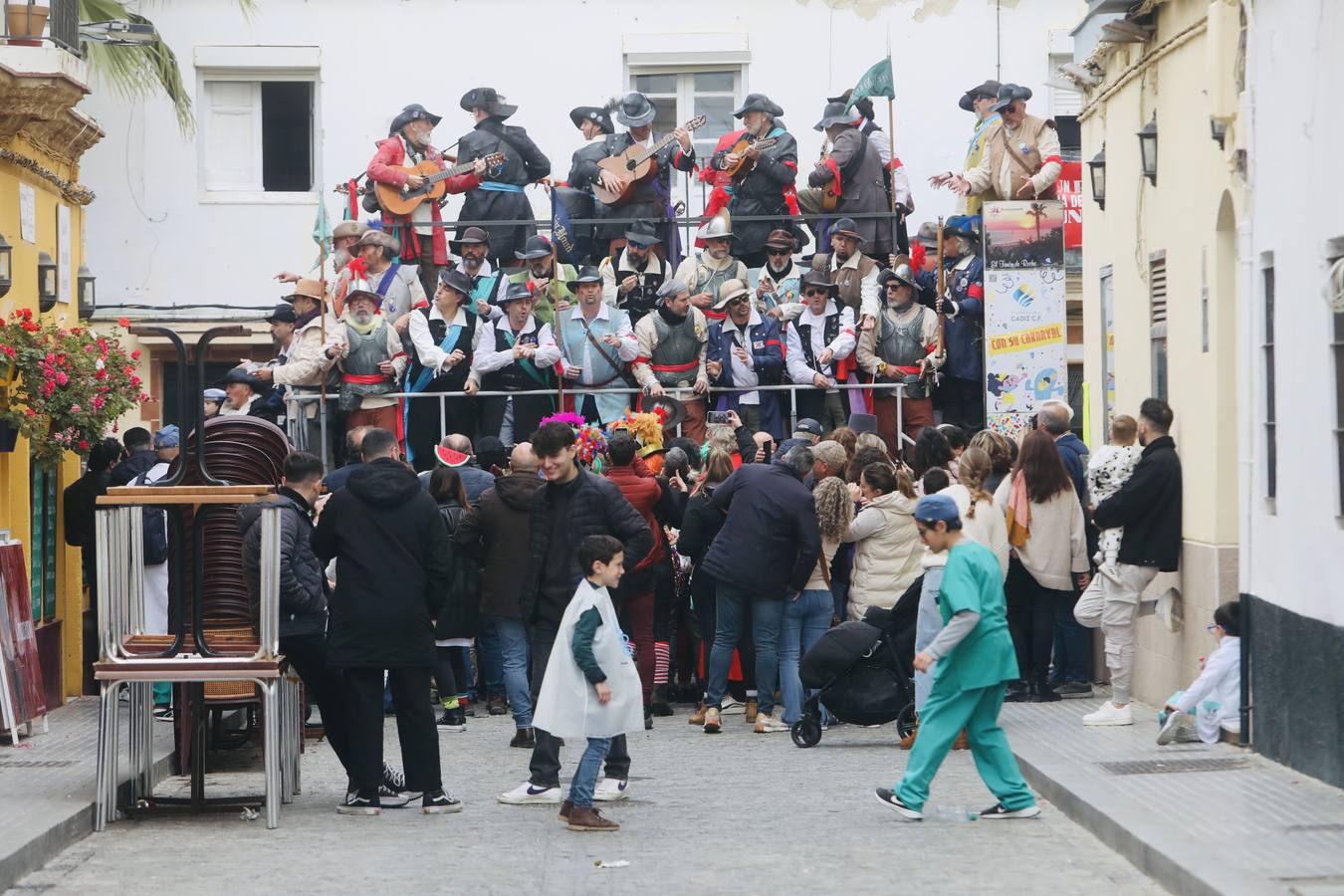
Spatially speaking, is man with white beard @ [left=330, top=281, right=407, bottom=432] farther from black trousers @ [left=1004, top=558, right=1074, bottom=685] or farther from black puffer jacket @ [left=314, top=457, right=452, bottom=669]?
black puffer jacket @ [left=314, top=457, right=452, bottom=669]

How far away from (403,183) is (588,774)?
36.6 feet

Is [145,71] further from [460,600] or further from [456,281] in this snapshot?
[460,600]

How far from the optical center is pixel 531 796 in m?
10.9

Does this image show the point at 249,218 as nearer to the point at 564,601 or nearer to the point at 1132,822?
the point at 564,601

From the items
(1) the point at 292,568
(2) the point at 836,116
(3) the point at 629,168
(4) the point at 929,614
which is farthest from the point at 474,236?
(1) the point at 292,568

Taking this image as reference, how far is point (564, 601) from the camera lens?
1179cm

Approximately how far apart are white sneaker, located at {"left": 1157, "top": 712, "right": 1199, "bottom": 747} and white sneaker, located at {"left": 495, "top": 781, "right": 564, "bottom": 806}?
3.60 m

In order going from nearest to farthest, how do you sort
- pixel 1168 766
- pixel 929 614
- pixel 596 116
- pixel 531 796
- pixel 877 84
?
pixel 531 796 → pixel 1168 766 → pixel 929 614 → pixel 877 84 → pixel 596 116

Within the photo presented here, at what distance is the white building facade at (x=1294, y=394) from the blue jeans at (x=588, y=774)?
141 inches

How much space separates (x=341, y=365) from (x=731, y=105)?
31.8 feet

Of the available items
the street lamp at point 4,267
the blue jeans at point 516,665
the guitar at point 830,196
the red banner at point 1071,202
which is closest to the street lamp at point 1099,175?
the red banner at point 1071,202

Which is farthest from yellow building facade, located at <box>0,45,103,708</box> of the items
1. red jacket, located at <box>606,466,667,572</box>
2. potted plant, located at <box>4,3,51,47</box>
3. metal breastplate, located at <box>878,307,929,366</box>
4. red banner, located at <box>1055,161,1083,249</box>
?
red banner, located at <box>1055,161,1083,249</box>

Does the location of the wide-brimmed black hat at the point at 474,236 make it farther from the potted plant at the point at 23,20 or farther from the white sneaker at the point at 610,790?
the white sneaker at the point at 610,790

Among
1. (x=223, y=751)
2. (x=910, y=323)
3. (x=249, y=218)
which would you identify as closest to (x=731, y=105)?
(x=249, y=218)
